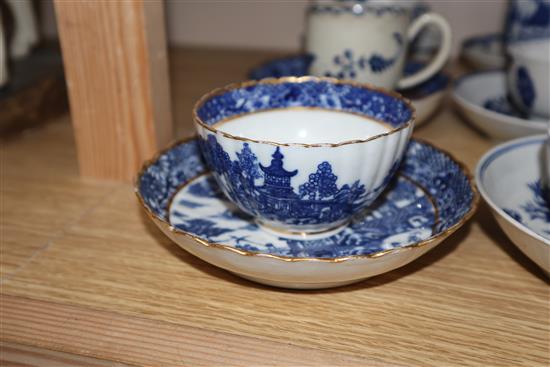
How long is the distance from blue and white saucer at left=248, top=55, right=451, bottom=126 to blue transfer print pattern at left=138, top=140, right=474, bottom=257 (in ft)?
0.47

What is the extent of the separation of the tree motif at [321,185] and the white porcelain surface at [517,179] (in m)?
0.12

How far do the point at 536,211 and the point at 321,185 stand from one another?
0.67 ft

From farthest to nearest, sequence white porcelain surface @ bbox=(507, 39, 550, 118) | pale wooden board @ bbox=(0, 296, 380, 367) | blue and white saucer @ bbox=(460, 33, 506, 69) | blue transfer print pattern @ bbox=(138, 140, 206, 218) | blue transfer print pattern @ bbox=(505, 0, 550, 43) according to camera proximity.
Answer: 1. blue and white saucer @ bbox=(460, 33, 506, 69)
2. blue transfer print pattern @ bbox=(505, 0, 550, 43)
3. white porcelain surface @ bbox=(507, 39, 550, 118)
4. blue transfer print pattern @ bbox=(138, 140, 206, 218)
5. pale wooden board @ bbox=(0, 296, 380, 367)

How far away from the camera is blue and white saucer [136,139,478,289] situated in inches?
13.3

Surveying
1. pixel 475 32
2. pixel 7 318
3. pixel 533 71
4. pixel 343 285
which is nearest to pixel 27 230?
pixel 7 318

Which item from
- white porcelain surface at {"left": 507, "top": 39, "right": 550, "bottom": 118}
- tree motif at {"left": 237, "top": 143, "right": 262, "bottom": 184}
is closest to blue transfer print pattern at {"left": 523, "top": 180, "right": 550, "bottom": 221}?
white porcelain surface at {"left": 507, "top": 39, "right": 550, "bottom": 118}

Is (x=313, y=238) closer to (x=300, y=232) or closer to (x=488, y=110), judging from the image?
(x=300, y=232)

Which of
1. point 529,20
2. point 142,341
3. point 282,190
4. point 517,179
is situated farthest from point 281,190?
point 529,20

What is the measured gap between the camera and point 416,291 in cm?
39

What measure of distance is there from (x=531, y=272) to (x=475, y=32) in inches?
25.4

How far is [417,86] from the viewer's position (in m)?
0.69

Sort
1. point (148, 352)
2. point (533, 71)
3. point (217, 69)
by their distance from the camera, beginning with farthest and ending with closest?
point (217, 69) → point (533, 71) → point (148, 352)

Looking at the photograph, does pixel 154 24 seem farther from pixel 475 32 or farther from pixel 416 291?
pixel 475 32

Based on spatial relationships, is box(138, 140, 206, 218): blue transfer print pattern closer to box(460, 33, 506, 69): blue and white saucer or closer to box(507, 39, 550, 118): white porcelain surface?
box(507, 39, 550, 118): white porcelain surface
